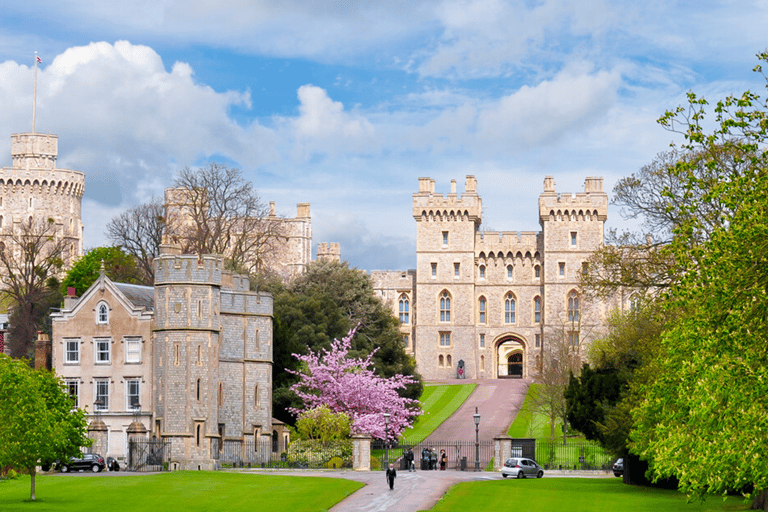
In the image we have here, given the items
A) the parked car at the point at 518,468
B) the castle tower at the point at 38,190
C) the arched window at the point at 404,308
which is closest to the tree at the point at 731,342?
the parked car at the point at 518,468

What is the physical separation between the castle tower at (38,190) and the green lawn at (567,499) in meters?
73.8

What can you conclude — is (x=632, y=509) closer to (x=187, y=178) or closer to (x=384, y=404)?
(x=384, y=404)

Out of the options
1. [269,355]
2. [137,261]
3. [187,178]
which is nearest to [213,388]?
[269,355]

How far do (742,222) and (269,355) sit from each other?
32963mm

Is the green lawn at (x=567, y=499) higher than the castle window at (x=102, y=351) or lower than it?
lower

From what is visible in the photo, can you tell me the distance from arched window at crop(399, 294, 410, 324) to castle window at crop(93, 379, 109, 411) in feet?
161

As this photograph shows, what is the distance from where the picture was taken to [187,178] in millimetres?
64000

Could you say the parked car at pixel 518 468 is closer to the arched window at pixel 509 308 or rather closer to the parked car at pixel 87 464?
the parked car at pixel 87 464

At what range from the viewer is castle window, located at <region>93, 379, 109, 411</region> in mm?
45844

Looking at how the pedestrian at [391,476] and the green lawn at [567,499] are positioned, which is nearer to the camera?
the green lawn at [567,499]

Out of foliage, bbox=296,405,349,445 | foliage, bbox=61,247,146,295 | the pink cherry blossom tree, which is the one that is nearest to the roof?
the pink cherry blossom tree

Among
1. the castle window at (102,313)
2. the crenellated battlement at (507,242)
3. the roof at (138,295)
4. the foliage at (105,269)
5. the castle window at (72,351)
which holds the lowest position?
the castle window at (72,351)

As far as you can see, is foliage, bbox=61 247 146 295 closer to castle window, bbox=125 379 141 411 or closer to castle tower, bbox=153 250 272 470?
castle window, bbox=125 379 141 411

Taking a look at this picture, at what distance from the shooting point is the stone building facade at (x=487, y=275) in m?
89.1
